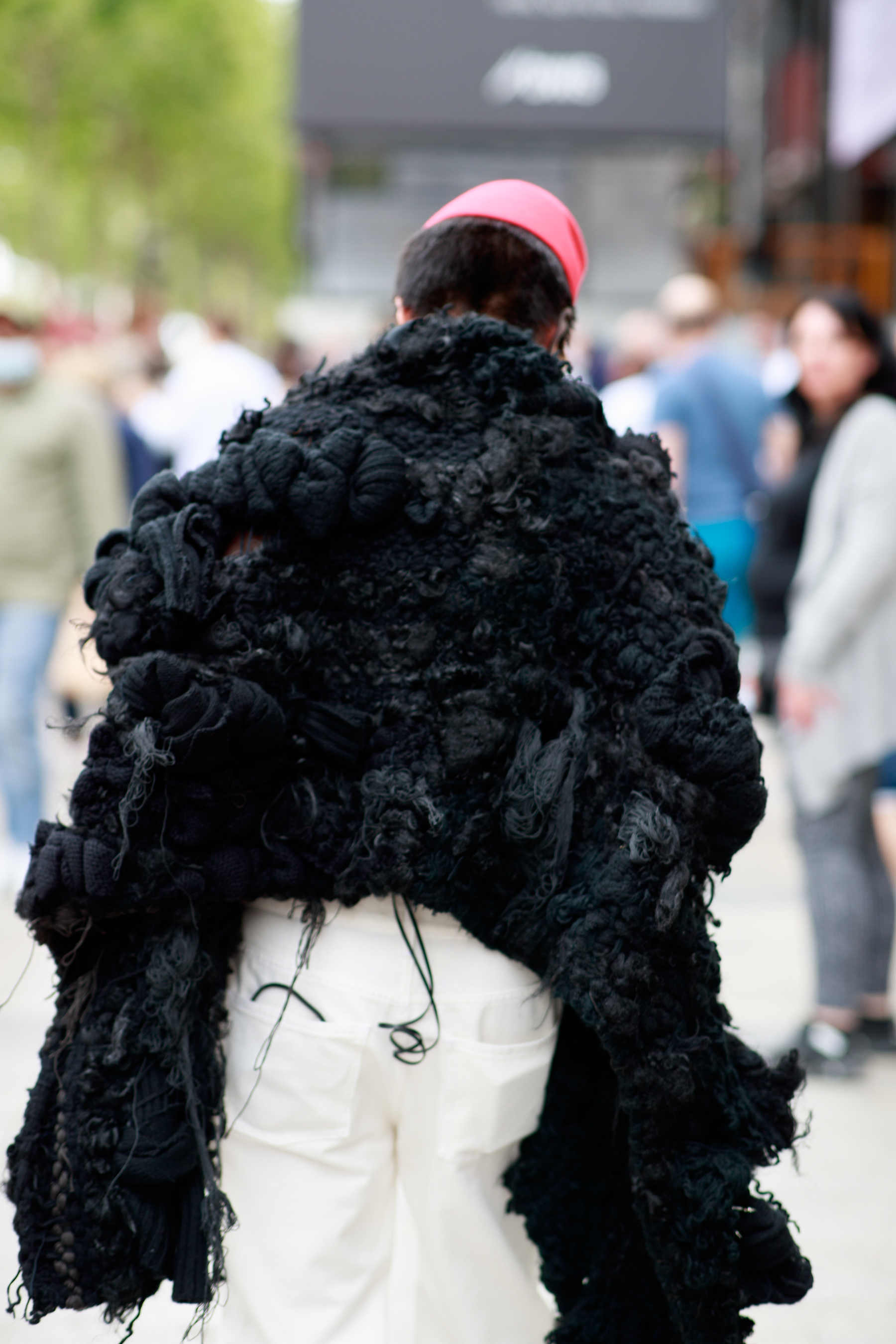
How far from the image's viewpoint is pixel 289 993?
1.76 metres

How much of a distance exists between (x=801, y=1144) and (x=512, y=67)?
699cm

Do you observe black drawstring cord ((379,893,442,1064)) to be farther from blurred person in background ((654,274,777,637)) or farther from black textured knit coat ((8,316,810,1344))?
blurred person in background ((654,274,777,637))

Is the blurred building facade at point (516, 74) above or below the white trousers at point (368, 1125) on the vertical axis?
above

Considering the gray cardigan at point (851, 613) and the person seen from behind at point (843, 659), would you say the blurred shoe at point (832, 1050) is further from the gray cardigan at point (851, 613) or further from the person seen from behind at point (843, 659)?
the gray cardigan at point (851, 613)

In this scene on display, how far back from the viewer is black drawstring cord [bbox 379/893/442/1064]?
174 centimetres

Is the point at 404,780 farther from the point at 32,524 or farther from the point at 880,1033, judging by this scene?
the point at 32,524

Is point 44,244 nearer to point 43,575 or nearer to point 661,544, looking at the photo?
point 43,575

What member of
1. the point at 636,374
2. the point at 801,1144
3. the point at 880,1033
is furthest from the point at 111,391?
the point at 801,1144

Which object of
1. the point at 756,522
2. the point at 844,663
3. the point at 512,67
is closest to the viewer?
the point at 844,663

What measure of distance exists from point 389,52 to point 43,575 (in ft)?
14.5

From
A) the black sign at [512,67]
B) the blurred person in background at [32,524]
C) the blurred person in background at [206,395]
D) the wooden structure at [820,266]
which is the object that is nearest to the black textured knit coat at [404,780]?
the blurred person in background at [32,524]

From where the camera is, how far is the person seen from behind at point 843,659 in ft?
11.8

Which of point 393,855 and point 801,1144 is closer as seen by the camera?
point 393,855

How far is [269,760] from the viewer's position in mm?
1698
